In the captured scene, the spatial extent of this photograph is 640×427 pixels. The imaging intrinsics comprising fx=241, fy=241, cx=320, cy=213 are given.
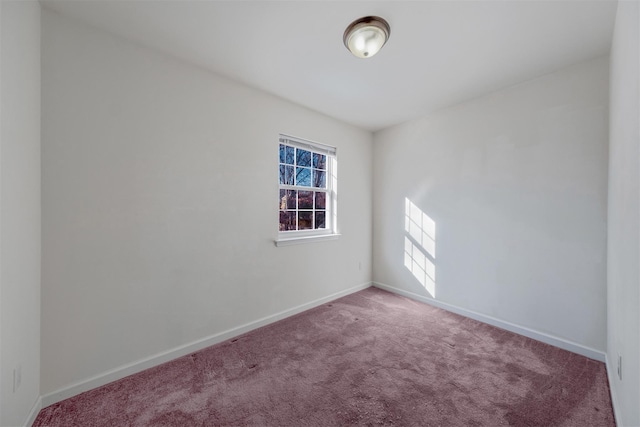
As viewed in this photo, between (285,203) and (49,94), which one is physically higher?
(49,94)

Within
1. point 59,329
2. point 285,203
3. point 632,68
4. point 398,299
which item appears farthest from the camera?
point 398,299

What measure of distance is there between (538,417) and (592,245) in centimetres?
157

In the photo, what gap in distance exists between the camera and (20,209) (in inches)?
53.5

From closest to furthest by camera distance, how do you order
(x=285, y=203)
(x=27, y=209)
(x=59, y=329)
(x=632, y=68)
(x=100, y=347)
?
1. (x=632, y=68)
2. (x=27, y=209)
3. (x=59, y=329)
4. (x=100, y=347)
5. (x=285, y=203)

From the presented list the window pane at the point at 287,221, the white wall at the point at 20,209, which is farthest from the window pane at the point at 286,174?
the white wall at the point at 20,209

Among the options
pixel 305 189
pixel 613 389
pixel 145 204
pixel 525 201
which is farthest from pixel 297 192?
pixel 613 389

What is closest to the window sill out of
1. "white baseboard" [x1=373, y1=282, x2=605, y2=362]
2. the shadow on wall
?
the shadow on wall

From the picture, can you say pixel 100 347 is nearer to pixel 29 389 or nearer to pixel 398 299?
pixel 29 389

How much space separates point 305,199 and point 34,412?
2.81 metres

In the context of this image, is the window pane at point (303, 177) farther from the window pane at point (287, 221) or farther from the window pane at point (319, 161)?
the window pane at point (287, 221)

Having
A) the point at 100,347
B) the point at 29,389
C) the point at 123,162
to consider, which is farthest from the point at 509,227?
the point at 29,389

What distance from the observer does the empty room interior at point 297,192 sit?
1.50m

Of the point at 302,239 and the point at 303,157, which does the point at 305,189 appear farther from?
the point at 302,239

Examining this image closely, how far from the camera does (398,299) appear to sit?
3.53 m
